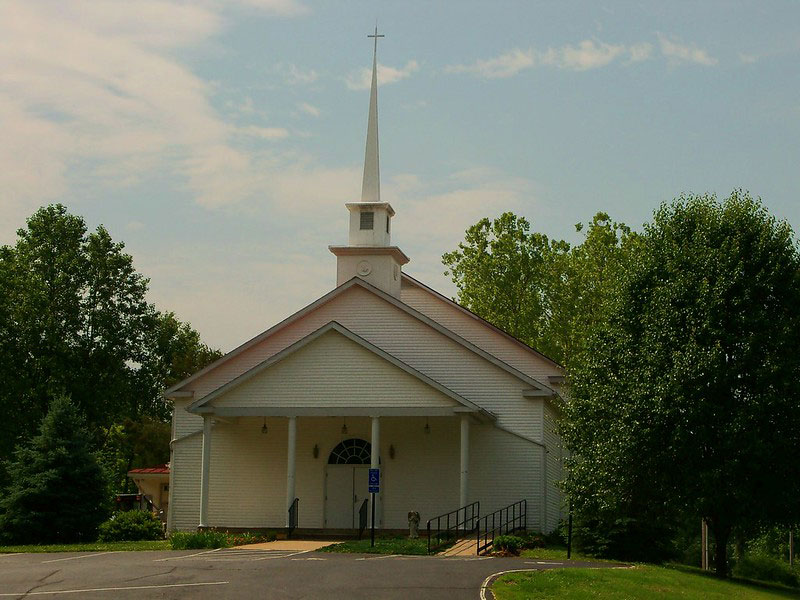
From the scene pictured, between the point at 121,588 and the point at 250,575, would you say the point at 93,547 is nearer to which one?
the point at 250,575

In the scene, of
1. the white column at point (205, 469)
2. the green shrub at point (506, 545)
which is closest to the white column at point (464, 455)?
the green shrub at point (506, 545)

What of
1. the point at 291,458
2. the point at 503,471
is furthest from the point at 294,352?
the point at 503,471

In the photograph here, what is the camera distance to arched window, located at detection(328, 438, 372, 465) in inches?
1411

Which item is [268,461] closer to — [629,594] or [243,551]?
[243,551]

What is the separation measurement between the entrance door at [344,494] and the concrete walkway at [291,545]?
3.87 metres

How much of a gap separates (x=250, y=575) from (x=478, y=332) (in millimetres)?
20637

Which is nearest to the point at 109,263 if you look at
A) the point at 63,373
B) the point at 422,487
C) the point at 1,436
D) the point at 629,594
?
the point at 63,373

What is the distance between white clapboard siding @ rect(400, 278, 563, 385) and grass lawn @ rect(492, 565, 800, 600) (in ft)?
43.7

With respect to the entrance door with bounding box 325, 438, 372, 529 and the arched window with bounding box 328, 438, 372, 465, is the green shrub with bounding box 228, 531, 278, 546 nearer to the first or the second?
the entrance door with bounding box 325, 438, 372, 529

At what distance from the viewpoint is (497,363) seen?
3575cm

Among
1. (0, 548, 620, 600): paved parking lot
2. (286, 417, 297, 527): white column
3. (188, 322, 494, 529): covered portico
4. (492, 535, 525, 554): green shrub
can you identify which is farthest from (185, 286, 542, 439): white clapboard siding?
(0, 548, 620, 600): paved parking lot

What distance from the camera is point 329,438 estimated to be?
118 ft

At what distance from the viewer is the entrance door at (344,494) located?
35281 millimetres

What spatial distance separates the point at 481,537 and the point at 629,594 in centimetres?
1129
